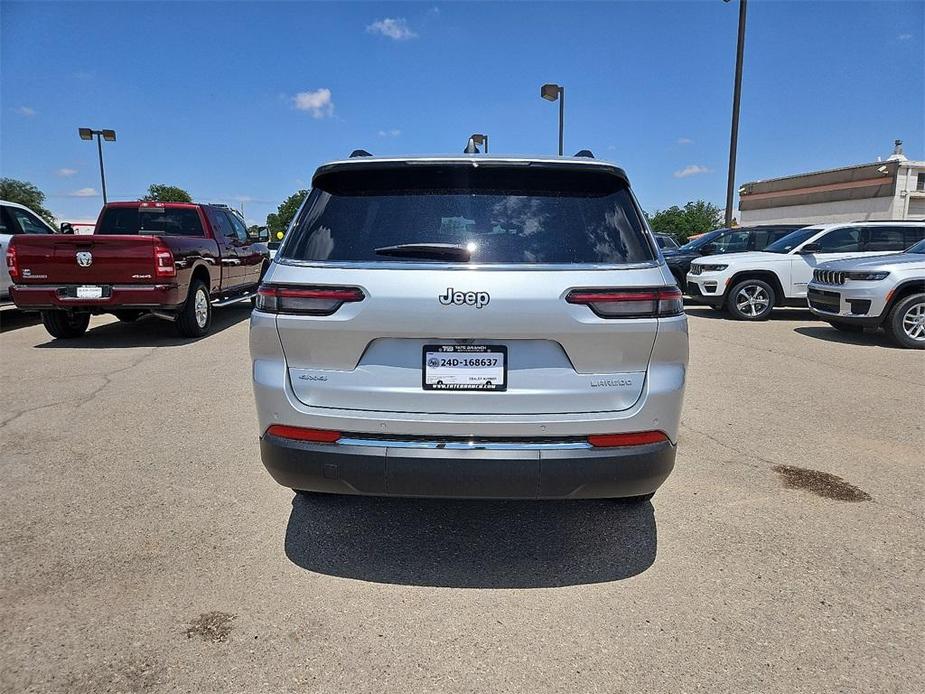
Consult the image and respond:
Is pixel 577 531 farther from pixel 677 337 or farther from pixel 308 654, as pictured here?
pixel 308 654

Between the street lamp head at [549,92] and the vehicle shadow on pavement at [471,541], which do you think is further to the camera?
the street lamp head at [549,92]

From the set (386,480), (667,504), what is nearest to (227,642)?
(386,480)

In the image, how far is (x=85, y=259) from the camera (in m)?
7.79

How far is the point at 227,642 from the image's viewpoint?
2303mm

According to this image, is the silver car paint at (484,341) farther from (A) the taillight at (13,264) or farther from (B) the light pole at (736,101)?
(B) the light pole at (736,101)

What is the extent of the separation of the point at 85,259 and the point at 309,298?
684 centimetres

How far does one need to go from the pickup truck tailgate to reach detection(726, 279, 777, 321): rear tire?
9549mm

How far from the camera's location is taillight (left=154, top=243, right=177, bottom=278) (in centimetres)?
786

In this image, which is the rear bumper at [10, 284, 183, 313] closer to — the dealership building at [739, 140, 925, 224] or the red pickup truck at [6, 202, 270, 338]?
the red pickup truck at [6, 202, 270, 338]

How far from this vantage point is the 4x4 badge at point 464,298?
7.82 ft

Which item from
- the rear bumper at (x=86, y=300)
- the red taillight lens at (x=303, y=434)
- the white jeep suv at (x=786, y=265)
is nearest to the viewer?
the red taillight lens at (x=303, y=434)

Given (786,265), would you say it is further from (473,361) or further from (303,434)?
(303,434)

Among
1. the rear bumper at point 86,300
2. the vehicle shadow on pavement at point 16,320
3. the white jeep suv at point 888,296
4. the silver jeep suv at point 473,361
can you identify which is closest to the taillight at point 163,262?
the rear bumper at point 86,300

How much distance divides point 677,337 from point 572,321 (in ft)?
1.55
